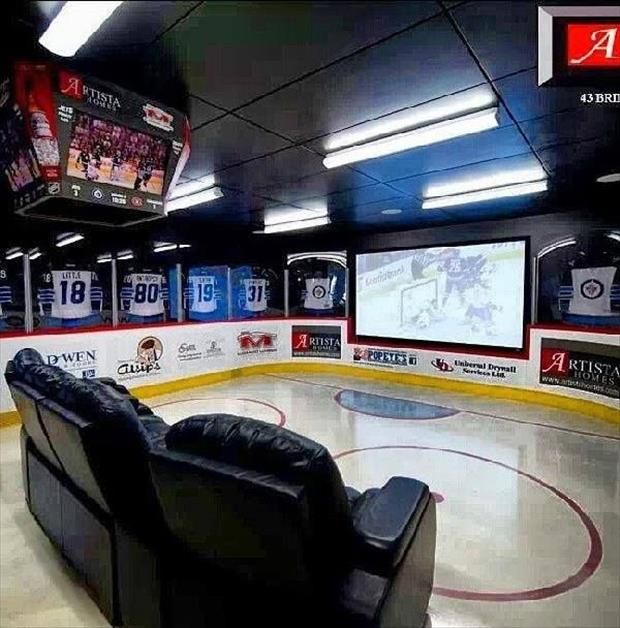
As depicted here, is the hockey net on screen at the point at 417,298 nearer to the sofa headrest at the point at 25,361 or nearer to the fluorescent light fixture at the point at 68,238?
the fluorescent light fixture at the point at 68,238

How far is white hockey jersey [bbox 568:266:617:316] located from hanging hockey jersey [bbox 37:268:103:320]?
289 inches

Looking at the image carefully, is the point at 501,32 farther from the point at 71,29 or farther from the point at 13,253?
the point at 13,253

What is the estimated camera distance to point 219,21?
5.93 ft

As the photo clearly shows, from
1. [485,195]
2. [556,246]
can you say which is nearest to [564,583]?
[485,195]

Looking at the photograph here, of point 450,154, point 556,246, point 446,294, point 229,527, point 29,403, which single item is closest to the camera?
point 229,527

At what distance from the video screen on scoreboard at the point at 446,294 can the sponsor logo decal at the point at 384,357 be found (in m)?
0.33

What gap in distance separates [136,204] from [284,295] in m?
6.34

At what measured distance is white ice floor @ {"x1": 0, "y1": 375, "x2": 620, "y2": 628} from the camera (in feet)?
6.68

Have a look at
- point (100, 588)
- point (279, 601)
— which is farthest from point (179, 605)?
point (100, 588)

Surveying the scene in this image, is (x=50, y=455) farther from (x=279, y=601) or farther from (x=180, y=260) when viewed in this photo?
(x=180, y=260)

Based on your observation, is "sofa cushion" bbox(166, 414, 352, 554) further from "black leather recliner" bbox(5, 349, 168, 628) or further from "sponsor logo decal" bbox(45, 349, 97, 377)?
"sponsor logo decal" bbox(45, 349, 97, 377)

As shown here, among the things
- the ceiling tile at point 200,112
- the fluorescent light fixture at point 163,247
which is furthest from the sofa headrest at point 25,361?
the fluorescent light fixture at point 163,247

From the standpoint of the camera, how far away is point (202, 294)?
842 cm

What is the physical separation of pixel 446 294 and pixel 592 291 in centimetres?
206
